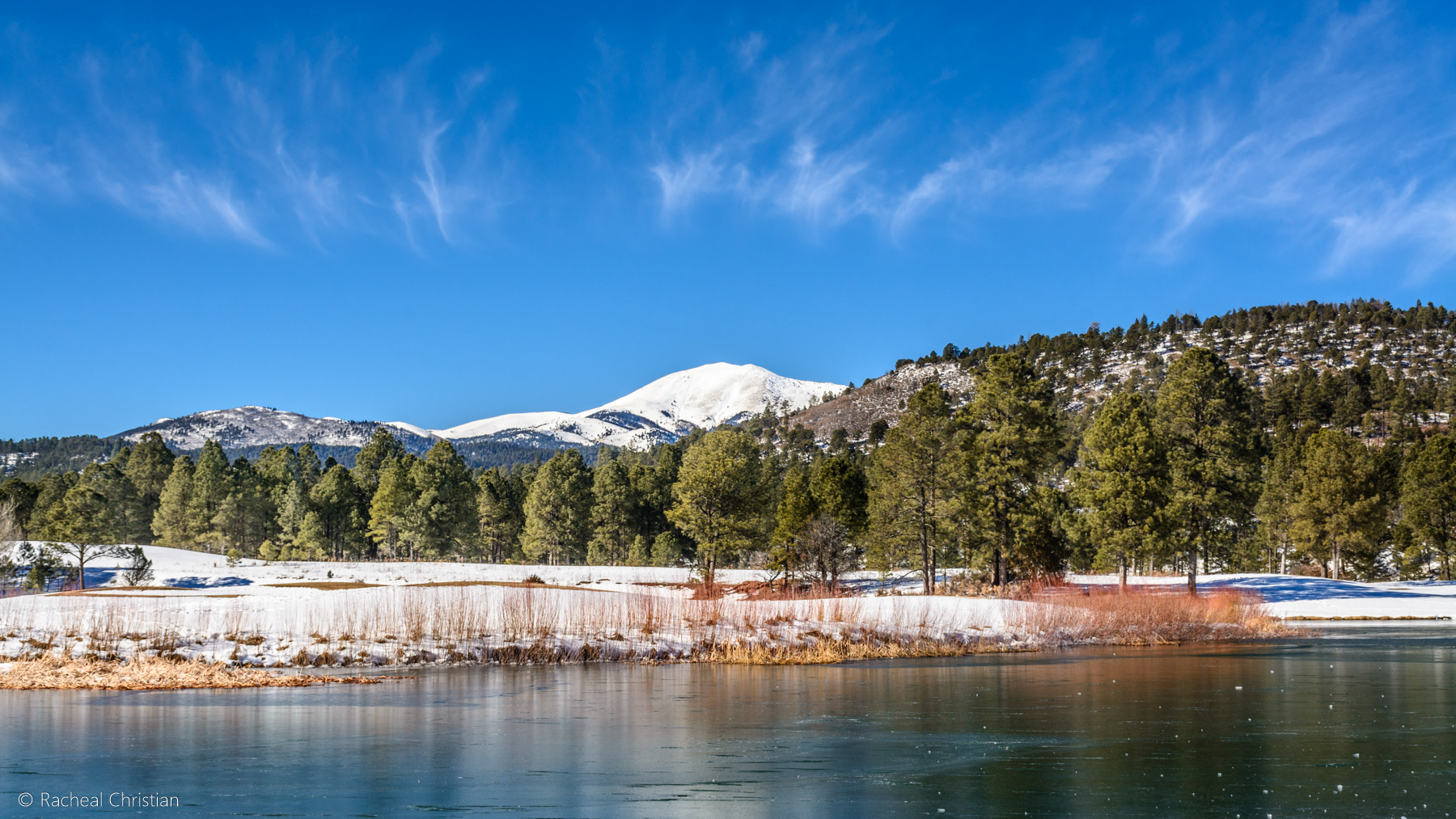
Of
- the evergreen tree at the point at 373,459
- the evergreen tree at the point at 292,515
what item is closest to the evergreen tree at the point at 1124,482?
the evergreen tree at the point at 292,515

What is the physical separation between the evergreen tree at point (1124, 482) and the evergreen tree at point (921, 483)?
8435 millimetres

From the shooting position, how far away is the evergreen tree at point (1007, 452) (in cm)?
5934

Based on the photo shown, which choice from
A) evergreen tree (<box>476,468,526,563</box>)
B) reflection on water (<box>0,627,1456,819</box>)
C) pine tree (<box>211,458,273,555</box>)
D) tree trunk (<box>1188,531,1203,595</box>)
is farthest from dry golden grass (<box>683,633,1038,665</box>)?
pine tree (<box>211,458,273,555</box>)

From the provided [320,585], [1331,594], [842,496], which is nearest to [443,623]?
[320,585]

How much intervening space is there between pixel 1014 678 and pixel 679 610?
12800 mm

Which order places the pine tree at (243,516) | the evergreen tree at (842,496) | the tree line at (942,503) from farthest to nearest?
the pine tree at (243,516), the evergreen tree at (842,496), the tree line at (942,503)

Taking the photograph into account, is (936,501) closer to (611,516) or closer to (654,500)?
(611,516)

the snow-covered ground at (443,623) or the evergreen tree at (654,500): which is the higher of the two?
the evergreen tree at (654,500)

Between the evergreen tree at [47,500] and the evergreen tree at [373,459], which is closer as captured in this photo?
the evergreen tree at [47,500]

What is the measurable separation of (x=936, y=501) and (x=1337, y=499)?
114 feet

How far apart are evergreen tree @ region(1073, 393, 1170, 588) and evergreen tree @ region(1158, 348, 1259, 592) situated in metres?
1.41

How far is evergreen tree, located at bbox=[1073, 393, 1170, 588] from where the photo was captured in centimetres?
5775

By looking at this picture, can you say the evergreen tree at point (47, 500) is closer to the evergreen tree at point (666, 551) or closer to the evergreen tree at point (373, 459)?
the evergreen tree at point (373, 459)

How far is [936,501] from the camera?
61.2 metres
